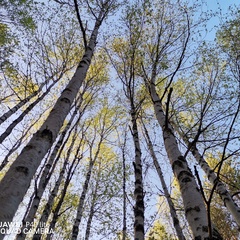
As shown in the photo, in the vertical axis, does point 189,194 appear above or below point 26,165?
above

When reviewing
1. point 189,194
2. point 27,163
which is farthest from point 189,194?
point 27,163

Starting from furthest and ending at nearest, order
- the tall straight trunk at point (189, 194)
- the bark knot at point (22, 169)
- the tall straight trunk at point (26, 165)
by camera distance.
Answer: the tall straight trunk at point (189, 194) → the bark knot at point (22, 169) → the tall straight trunk at point (26, 165)

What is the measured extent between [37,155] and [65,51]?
10.1 meters

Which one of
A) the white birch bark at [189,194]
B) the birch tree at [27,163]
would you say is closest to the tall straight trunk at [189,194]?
the white birch bark at [189,194]

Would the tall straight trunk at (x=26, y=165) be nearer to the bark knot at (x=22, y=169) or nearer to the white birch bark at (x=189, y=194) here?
the bark knot at (x=22, y=169)

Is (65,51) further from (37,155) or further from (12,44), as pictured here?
(37,155)

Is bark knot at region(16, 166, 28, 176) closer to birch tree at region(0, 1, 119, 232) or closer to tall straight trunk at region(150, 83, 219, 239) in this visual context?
birch tree at region(0, 1, 119, 232)

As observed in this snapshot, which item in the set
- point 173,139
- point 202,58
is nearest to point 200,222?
point 173,139

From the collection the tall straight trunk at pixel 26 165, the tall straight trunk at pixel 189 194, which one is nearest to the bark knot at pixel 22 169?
the tall straight trunk at pixel 26 165

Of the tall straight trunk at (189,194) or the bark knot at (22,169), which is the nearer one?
the bark knot at (22,169)

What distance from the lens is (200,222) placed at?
1.97 meters

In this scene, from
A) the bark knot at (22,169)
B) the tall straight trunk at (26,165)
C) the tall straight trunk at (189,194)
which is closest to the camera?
the tall straight trunk at (26,165)

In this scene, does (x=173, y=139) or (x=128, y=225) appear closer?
(x=173, y=139)

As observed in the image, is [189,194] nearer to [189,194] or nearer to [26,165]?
[189,194]
